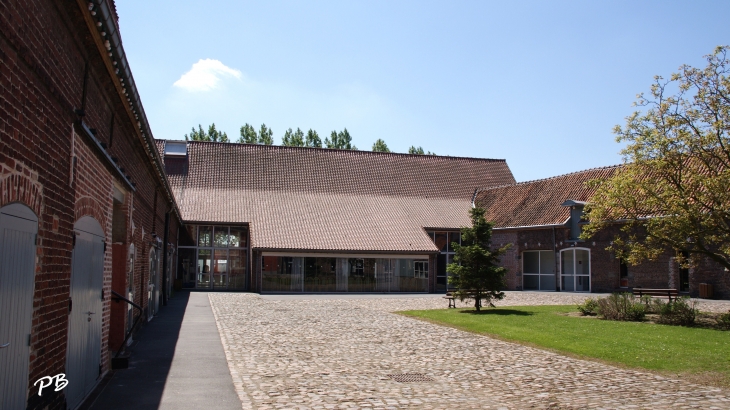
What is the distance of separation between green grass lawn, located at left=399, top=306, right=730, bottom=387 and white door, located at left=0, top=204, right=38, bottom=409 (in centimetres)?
917

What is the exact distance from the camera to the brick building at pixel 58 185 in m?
4.47

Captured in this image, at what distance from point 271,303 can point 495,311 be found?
29.0ft

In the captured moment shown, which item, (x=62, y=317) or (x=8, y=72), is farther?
(x=62, y=317)

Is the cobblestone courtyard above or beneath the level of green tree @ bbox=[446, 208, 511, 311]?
beneath

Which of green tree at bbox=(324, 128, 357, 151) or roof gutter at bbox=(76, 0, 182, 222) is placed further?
green tree at bbox=(324, 128, 357, 151)

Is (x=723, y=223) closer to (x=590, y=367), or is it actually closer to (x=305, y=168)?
(x=590, y=367)

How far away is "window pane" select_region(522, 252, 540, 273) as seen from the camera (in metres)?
39.6

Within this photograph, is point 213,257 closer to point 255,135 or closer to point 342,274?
point 342,274

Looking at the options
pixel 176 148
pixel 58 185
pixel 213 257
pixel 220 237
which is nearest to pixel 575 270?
pixel 220 237

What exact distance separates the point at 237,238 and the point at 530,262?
17995 millimetres

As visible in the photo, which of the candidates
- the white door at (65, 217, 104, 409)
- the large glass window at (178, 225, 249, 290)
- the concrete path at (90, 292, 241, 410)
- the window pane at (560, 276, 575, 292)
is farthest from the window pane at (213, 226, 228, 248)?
the white door at (65, 217, 104, 409)

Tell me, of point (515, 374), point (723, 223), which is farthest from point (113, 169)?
point (723, 223)

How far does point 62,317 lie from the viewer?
6.22 meters

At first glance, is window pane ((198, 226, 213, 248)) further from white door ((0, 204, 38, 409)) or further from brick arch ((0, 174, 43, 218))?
white door ((0, 204, 38, 409))
